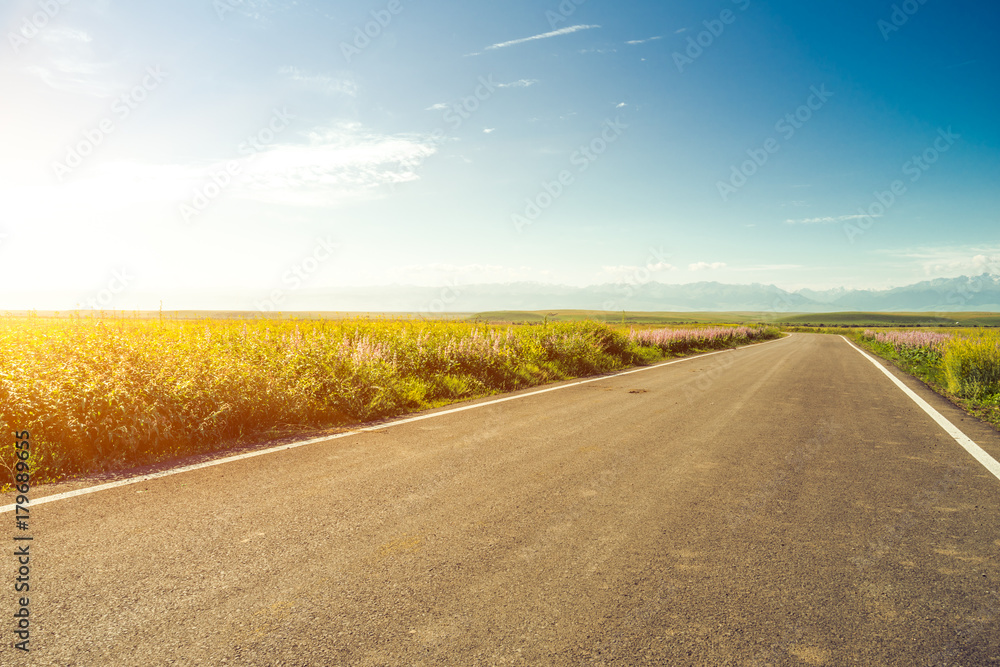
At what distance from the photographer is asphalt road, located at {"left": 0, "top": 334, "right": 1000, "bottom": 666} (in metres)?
2.30

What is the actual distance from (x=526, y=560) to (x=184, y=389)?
4.84 meters

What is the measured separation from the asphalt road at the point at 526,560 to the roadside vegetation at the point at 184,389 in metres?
1.01

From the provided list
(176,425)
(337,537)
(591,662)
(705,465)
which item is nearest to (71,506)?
(176,425)

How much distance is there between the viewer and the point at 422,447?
5.73m

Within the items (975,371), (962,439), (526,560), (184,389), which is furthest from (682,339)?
(526,560)

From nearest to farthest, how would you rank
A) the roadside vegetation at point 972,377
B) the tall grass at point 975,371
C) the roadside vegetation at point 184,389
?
the roadside vegetation at point 184,389 → the roadside vegetation at point 972,377 → the tall grass at point 975,371

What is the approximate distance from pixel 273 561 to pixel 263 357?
5415mm

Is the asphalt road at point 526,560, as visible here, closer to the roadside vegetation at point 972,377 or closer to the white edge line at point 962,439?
the white edge line at point 962,439

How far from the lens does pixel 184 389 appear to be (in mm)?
5871

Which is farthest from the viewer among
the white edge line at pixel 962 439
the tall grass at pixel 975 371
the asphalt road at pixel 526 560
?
A: the tall grass at pixel 975 371

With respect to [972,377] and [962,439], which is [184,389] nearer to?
[962,439]

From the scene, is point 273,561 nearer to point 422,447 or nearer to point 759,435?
point 422,447

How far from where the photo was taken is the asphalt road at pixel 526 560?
2.30 meters

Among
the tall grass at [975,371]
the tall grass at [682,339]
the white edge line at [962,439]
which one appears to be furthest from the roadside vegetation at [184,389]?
the tall grass at [682,339]
